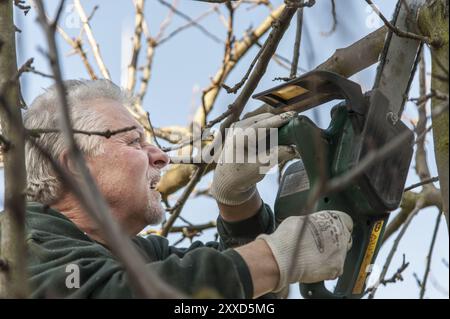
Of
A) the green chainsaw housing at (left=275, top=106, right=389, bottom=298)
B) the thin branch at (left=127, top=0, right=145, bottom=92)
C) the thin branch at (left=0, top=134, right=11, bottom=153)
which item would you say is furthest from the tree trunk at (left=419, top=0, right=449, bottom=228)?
the thin branch at (left=127, top=0, right=145, bottom=92)

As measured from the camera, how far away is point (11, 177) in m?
1.74

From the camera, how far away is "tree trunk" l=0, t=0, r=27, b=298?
1380 millimetres

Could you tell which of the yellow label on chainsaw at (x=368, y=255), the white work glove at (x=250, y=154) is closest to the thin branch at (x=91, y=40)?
the white work glove at (x=250, y=154)

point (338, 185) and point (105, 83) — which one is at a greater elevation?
point (105, 83)

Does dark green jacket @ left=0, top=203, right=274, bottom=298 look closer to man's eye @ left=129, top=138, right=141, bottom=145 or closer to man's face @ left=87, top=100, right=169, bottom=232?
man's face @ left=87, top=100, right=169, bottom=232

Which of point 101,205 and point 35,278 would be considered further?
point 35,278

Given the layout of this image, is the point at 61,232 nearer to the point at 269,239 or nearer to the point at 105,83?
the point at 269,239

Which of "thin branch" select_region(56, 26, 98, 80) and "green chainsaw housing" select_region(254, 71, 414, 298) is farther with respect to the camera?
"thin branch" select_region(56, 26, 98, 80)

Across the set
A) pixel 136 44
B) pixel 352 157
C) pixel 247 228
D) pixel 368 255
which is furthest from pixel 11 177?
pixel 136 44

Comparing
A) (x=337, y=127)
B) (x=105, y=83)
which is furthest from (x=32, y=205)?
(x=337, y=127)

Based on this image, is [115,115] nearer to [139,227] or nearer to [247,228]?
[139,227]

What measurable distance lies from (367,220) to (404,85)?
445 mm

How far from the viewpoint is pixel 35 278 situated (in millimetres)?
2363

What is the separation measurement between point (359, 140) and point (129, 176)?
1034mm
